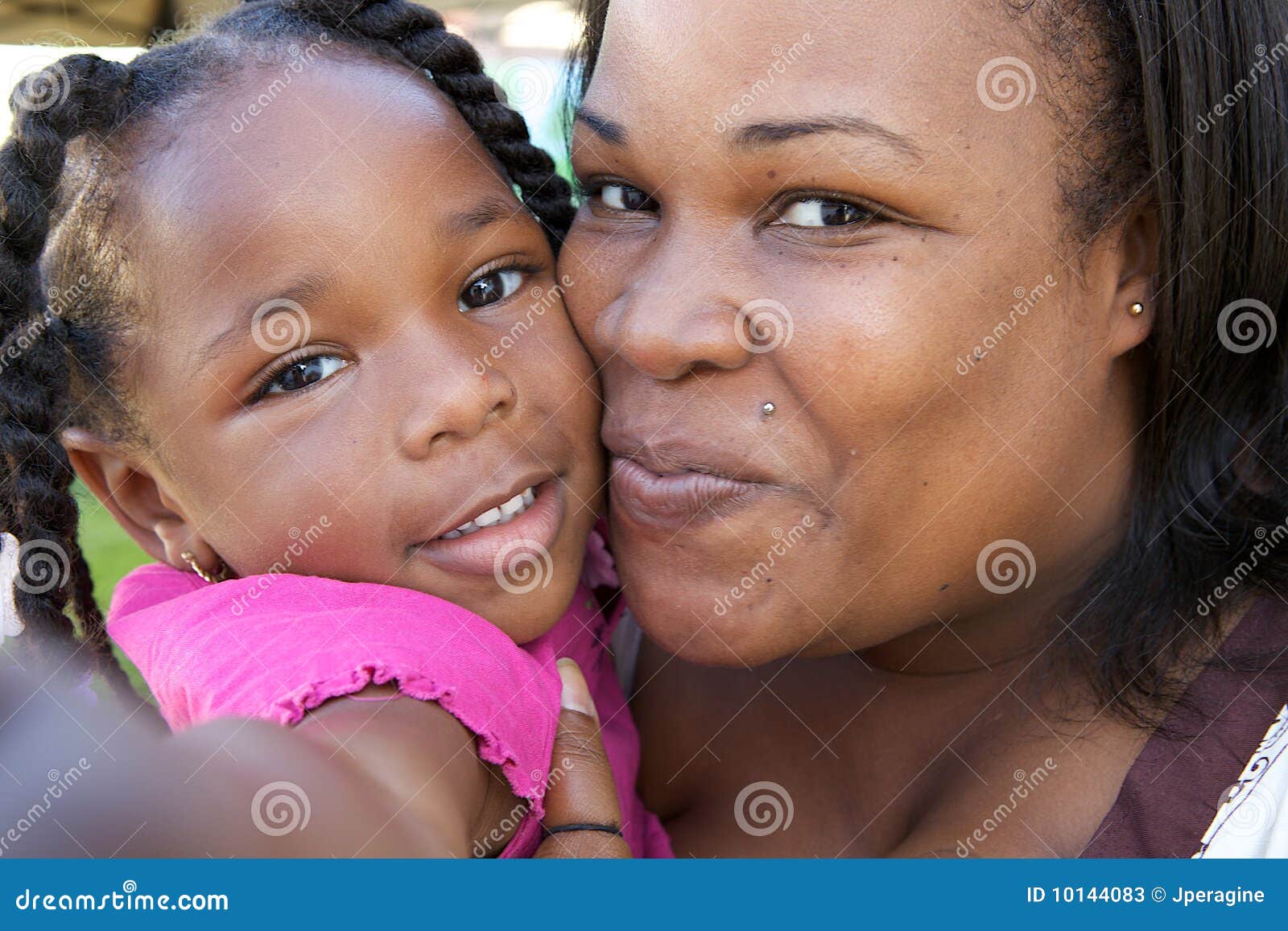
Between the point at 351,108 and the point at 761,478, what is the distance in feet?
3.18

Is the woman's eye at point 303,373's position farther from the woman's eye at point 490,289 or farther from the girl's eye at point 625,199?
the girl's eye at point 625,199

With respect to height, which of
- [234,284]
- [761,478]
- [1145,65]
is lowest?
[234,284]

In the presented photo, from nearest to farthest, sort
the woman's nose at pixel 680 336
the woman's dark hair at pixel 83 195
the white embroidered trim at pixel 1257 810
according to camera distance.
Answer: the white embroidered trim at pixel 1257 810
the woman's nose at pixel 680 336
the woman's dark hair at pixel 83 195

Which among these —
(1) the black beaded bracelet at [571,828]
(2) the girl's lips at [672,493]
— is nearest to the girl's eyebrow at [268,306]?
(2) the girl's lips at [672,493]

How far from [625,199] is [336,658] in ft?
3.32

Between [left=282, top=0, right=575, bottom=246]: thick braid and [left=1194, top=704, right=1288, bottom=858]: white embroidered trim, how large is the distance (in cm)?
166

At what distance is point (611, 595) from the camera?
2572 mm

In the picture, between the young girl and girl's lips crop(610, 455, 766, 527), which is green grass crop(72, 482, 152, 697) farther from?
girl's lips crop(610, 455, 766, 527)

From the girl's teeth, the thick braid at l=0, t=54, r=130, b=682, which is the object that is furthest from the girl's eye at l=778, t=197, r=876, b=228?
the thick braid at l=0, t=54, r=130, b=682

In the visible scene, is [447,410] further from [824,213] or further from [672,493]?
[824,213]

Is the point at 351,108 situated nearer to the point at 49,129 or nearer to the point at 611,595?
the point at 49,129

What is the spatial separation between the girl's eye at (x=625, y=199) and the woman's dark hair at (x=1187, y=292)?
0.65 metres

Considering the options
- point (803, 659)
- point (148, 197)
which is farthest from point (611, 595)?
point (148, 197)

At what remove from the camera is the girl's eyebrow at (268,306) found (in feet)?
6.25
